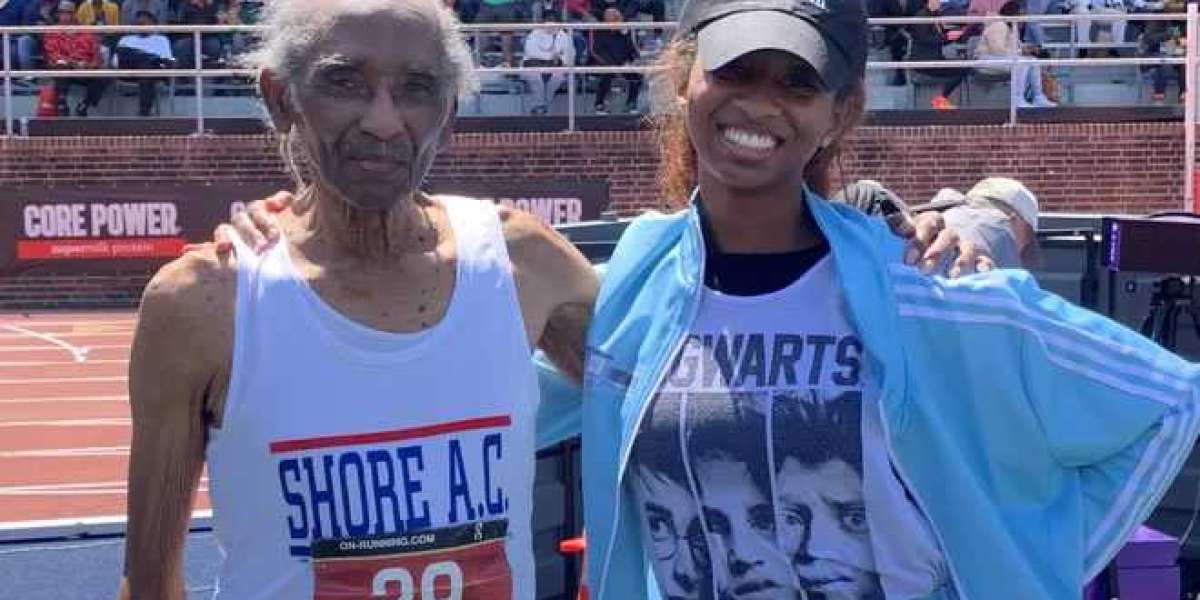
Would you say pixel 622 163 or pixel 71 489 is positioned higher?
pixel 622 163

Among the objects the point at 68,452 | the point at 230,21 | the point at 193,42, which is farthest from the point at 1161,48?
the point at 68,452

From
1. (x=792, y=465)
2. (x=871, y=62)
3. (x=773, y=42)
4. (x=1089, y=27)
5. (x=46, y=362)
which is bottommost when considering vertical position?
(x=46, y=362)

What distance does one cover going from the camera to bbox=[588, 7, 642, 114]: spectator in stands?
2119 cm

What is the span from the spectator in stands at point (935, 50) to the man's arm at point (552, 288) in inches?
715

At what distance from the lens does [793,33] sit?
2447 millimetres

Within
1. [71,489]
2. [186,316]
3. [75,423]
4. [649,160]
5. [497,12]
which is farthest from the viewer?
[497,12]

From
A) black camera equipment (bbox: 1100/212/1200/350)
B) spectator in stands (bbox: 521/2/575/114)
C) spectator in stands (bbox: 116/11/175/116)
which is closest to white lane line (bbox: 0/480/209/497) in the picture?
black camera equipment (bbox: 1100/212/1200/350)

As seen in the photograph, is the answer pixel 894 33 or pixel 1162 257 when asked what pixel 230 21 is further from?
pixel 1162 257

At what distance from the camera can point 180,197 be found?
Result: 67.2 ft

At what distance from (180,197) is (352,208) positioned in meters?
18.4

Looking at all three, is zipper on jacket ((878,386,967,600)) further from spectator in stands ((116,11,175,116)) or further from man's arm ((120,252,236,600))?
spectator in stands ((116,11,175,116))

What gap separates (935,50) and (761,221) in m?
18.6

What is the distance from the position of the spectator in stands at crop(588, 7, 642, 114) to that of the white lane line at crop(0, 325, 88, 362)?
674 cm

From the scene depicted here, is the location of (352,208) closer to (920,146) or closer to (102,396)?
(102,396)
